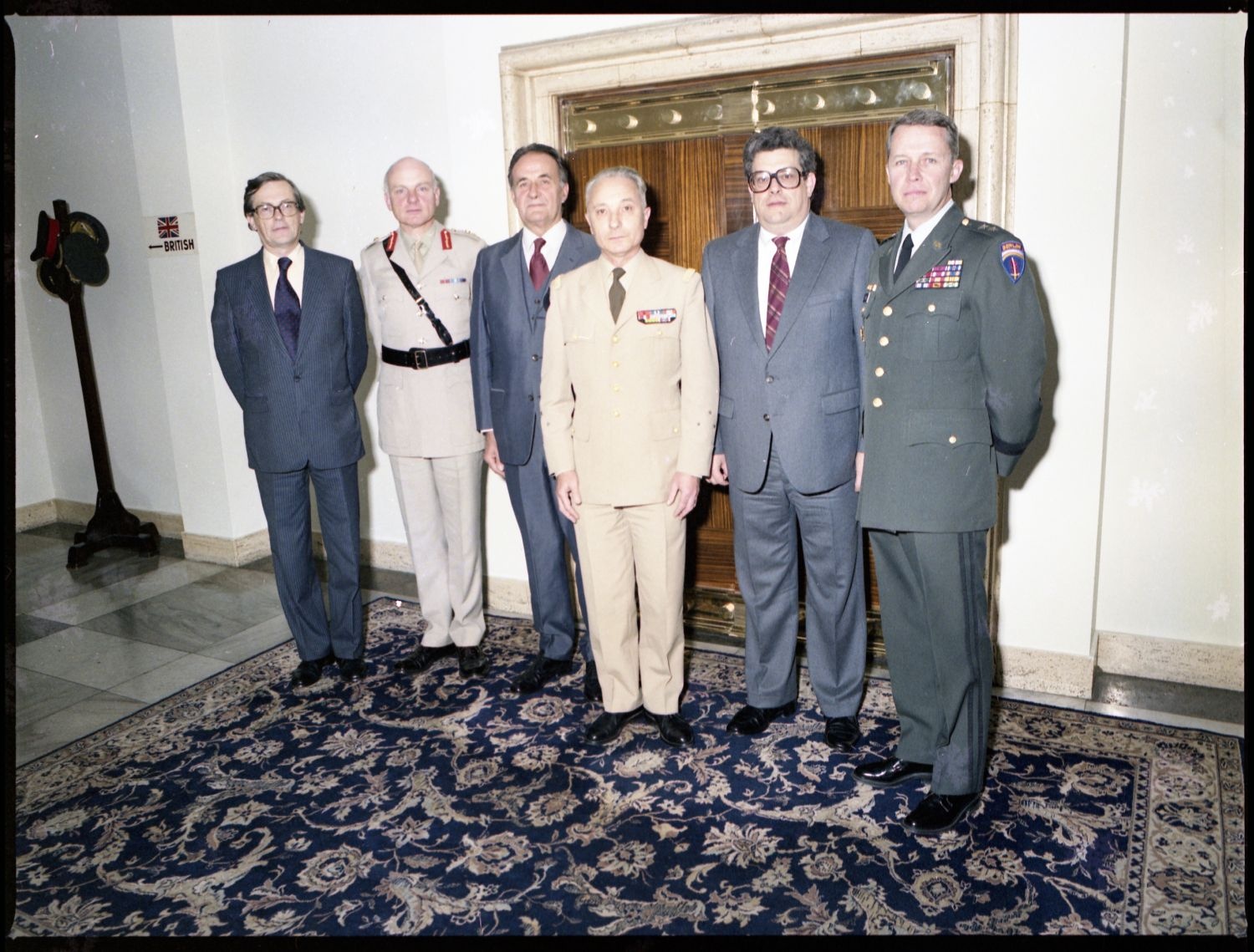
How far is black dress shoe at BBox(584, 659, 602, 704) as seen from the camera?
332 centimetres

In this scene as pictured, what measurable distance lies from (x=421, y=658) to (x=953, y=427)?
7.25ft

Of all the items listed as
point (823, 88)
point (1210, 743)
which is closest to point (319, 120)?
point (823, 88)

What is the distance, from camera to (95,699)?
3.59m

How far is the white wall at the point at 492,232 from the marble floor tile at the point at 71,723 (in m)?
1.55

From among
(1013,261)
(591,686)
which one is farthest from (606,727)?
(1013,261)

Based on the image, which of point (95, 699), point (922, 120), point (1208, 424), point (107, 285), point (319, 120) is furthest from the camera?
point (107, 285)

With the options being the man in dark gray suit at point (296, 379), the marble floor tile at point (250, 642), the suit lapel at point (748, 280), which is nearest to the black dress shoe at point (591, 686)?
the man in dark gray suit at point (296, 379)

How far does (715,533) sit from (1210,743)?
6.08 ft

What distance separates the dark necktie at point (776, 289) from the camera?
282cm

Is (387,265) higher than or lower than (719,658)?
higher

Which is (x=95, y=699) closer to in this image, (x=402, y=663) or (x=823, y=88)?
(x=402, y=663)

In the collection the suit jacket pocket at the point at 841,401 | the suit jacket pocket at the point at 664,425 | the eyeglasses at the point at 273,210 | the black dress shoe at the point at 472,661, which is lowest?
the black dress shoe at the point at 472,661

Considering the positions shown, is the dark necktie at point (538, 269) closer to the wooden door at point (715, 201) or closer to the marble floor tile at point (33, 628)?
the wooden door at point (715, 201)

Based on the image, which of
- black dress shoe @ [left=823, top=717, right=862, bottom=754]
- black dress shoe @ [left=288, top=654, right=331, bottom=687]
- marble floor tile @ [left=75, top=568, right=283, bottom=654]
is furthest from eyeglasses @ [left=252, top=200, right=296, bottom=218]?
black dress shoe @ [left=823, top=717, right=862, bottom=754]
